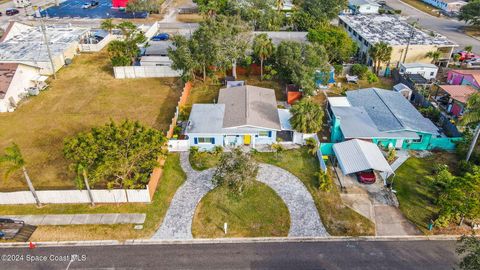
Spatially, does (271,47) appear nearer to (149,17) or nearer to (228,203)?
(228,203)

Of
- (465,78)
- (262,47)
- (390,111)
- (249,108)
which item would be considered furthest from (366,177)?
(465,78)

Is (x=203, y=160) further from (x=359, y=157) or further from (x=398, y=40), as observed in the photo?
(x=398, y=40)

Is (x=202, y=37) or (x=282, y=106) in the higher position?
(x=202, y=37)

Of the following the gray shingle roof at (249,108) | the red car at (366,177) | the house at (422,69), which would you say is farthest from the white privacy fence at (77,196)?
the house at (422,69)

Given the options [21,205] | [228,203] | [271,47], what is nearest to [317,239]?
[228,203]

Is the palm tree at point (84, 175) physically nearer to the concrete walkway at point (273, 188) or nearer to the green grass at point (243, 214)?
the concrete walkway at point (273, 188)

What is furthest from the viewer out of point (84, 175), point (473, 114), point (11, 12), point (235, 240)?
point (11, 12)

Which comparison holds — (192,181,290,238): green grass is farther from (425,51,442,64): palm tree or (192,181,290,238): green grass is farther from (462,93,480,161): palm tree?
(425,51,442,64): palm tree
